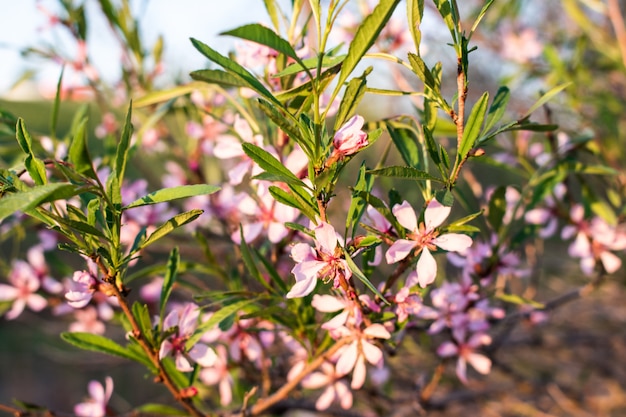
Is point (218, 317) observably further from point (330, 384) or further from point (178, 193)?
point (330, 384)

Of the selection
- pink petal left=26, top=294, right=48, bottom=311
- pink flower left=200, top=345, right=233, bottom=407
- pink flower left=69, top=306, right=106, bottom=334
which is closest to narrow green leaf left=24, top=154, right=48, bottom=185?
pink flower left=200, top=345, right=233, bottom=407

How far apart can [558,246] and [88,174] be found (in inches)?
139

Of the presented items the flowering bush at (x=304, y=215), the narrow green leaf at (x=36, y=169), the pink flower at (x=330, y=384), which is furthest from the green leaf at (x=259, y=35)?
the pink flower at (x=330, y=384)

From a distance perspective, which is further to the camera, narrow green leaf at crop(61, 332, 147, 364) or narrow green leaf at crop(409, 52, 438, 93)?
narrow green leaf at crop(61, 332, 147, 364)

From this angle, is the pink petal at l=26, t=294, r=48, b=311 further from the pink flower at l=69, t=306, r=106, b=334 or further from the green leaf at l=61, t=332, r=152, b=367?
the green leaf at l=61, t=332, r=152, b=367

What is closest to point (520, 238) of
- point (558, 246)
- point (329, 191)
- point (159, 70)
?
point (329, 191)

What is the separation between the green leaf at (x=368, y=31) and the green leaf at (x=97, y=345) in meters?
0.40

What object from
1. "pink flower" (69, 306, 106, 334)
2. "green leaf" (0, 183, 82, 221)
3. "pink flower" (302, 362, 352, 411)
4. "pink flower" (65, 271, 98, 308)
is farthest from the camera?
"pink flower" (69, 306, 106, 334)

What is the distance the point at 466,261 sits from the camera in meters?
0.79

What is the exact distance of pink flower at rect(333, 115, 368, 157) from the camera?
0.51 m

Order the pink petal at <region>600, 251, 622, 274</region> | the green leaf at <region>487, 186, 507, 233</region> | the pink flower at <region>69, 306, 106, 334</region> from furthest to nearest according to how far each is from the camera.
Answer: the pink flower at <region>69, 306, 106, 334</region> → the pink petal at <region>600, 251, 622, 274</region> → the green leaf at <region>487, 186, 507, 233</region>

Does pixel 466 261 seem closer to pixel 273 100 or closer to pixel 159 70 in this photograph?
pixel 273 100

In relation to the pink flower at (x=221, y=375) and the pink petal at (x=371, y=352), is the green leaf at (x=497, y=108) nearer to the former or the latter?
the pink petal at (x=371, y=352)

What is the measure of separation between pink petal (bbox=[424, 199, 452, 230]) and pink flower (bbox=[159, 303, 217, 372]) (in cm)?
29
